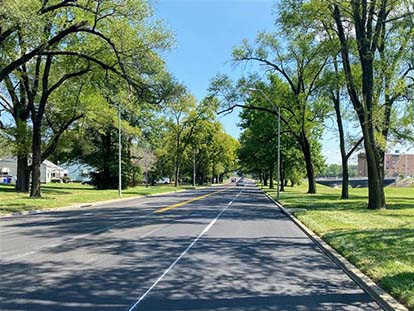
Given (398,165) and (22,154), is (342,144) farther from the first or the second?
(398,165)

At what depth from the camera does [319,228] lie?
1595cm

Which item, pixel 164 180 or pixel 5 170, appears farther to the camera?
pixel 164 180

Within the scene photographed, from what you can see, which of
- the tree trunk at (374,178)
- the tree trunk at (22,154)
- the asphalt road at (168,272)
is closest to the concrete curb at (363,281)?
the asphalt road at (168,272)

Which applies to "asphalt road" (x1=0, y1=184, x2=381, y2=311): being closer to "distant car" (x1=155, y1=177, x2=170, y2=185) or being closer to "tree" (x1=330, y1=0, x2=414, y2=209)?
"tree" (x1=330, y1=0, x2=414, y2=209)

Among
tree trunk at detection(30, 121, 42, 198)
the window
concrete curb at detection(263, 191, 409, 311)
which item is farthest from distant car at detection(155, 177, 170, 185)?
concrete curb at detection(263, 191, 409, 311)

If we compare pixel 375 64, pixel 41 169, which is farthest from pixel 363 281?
pixel 41 169

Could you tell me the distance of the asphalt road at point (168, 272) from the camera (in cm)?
681

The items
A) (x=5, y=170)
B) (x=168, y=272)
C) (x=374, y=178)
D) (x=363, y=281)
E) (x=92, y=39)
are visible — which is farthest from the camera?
(x=5, y=170)

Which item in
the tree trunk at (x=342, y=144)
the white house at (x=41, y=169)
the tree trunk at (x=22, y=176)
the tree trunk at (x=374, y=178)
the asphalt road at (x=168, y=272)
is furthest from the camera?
the white house at (x=41, y=169)

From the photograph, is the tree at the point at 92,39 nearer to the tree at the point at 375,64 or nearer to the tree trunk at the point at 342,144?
the tree at the point at 375,64

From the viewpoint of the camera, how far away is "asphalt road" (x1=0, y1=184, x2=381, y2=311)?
681 centimetres

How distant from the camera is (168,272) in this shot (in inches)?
348

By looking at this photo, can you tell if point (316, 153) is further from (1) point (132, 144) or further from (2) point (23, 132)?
(2) point (23, 132)

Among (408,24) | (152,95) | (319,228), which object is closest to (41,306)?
(319,228)
